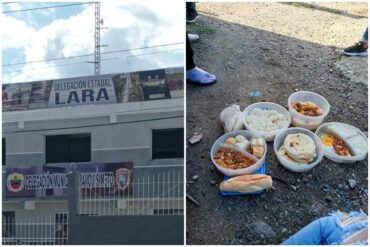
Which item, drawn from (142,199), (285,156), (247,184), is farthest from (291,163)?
(142,199)

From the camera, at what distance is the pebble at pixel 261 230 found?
1.74 metres

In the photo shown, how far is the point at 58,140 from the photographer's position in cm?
134

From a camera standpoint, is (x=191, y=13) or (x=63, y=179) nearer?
(x=63, y=179)

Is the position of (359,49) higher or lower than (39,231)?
higher

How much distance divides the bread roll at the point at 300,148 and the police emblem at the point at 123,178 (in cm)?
98

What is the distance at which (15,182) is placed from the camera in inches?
54.3

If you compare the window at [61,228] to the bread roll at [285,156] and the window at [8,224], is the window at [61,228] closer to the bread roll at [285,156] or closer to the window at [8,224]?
the window at [8,224]

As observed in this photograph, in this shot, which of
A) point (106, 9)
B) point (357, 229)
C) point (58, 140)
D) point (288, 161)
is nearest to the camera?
point (58, 140)

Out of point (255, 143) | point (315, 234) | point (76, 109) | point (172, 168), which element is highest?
point (76, 109)

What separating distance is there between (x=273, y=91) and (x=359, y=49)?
0.84 metres

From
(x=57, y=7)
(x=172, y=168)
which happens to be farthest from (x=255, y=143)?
(x=57, y=7)

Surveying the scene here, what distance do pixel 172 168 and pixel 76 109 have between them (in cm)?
40

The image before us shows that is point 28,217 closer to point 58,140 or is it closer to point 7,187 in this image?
point 7,187

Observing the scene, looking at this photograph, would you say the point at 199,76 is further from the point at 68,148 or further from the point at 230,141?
the point at 68,148
